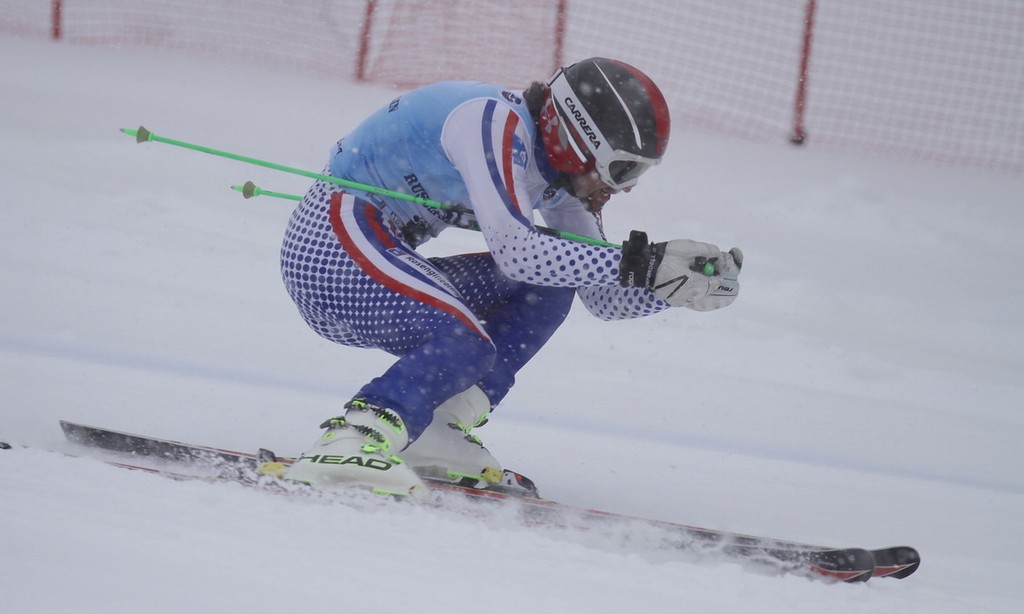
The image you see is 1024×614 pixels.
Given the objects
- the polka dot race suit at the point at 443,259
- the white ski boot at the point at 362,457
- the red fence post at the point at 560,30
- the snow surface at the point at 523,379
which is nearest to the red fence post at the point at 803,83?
the snow surface at the point at 523,379

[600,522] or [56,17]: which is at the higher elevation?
[56,17]

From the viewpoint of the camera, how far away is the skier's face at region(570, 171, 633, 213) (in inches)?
113

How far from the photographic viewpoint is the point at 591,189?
2.93m

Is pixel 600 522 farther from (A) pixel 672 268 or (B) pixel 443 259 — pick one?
(B) pixel 443 259

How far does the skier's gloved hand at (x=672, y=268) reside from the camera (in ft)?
8.69

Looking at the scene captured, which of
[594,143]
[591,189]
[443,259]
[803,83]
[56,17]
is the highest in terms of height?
[56,17]

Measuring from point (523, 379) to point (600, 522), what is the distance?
206 centimetres

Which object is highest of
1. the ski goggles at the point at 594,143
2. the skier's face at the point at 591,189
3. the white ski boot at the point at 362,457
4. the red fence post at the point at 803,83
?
the red fence post at the point at 803,83

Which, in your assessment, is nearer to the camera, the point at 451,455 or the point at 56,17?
the point at 451,455

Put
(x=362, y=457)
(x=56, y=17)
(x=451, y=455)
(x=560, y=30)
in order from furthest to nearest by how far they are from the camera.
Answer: (x=56, y=17)
(x=560, y=30)
(x=451, y=455)
(x=362, y=457)

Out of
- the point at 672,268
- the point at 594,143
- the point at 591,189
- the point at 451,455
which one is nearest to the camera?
the point at 672,268

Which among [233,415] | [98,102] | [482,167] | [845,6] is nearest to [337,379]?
[233,415]

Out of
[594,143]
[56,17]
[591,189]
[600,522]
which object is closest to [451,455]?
[600,522]

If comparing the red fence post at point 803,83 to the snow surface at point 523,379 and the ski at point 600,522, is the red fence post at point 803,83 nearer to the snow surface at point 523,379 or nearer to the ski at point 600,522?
the snow surface at point 523,379
